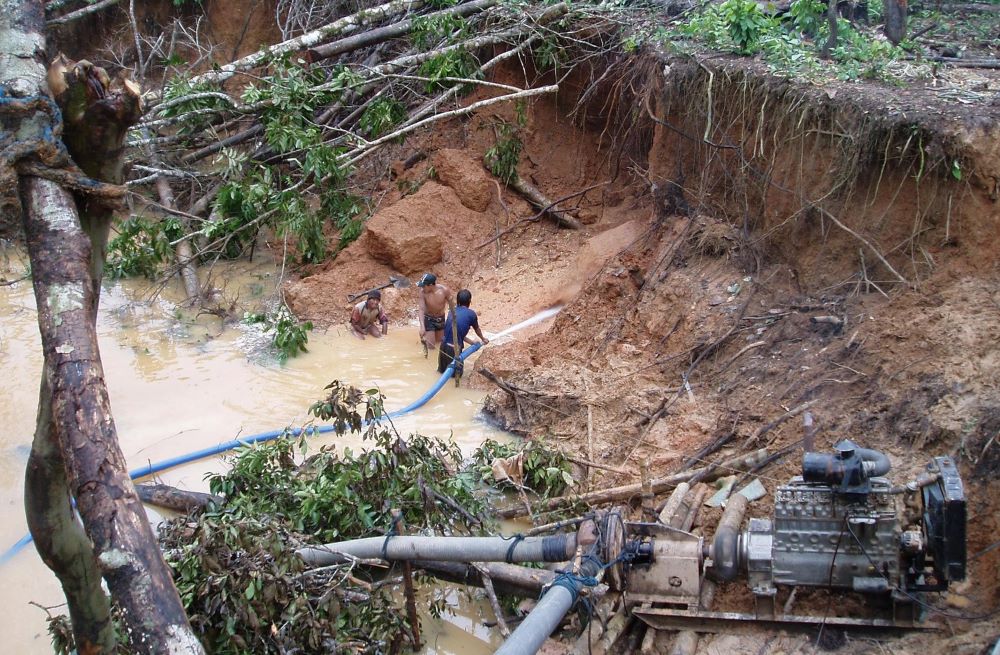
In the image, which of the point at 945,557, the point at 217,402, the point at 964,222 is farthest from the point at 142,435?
the point at 964,222

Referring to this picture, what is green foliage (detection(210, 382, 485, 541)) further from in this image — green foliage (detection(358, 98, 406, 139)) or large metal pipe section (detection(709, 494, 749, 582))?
green foliage (detection(358, 98, 406, 139))

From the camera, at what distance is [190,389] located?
8.60 metres

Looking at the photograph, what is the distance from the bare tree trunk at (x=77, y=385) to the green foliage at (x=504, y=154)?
28.9ft

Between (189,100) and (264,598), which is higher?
(189,100)

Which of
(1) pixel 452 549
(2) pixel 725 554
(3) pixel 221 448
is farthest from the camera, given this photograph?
(3) pixel 221 448

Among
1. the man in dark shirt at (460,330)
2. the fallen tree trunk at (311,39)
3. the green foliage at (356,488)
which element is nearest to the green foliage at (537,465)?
the green foliage at (356,488)

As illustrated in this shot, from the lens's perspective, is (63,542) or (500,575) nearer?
(63,542)

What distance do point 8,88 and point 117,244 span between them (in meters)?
8.59

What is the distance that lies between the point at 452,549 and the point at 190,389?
5.21m

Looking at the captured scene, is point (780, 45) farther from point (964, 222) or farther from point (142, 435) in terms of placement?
point (142, 435)

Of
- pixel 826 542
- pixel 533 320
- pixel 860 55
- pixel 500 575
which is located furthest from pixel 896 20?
pixel 500 575

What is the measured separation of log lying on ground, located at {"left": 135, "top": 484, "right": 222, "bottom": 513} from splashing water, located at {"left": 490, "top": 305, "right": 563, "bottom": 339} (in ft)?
13.4

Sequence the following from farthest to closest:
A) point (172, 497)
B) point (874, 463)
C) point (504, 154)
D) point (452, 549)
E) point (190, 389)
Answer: point (504, 154) < point (190, 389) < point (172, 497) < point (452, 549) < point (874, 463)

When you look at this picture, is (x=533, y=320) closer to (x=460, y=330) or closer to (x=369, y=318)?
(x=460, y=330)
